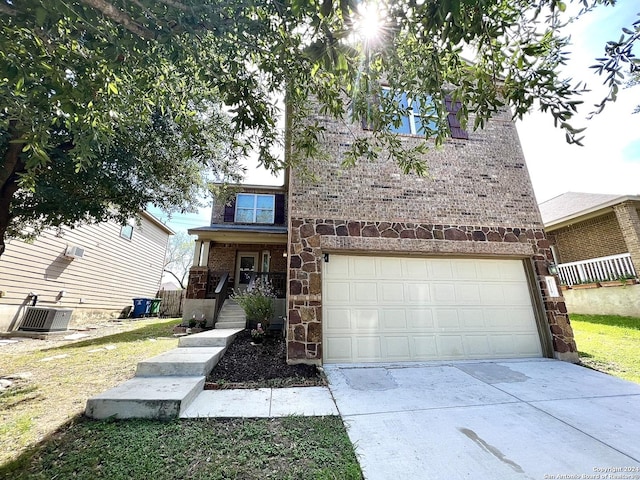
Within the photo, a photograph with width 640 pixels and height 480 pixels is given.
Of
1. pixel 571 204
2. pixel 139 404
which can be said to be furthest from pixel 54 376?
pixel 571 204

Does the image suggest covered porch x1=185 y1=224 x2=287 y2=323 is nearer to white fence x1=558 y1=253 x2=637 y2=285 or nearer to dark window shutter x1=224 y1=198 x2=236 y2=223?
→ dark window shutter x1=224 y1=198 x2=236 y2=223

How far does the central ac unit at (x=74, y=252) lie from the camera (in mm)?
10227

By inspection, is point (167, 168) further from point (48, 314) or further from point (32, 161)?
point (48, 314)

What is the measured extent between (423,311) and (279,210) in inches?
349

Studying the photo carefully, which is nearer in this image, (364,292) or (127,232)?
(364,292)

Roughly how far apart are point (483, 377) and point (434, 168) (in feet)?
14.8

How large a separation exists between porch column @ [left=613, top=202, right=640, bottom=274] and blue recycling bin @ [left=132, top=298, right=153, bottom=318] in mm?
20648

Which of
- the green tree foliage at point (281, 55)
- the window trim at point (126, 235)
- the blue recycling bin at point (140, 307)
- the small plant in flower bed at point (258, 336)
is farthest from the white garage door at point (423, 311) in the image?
the blue recycling bin at point (140, 307)

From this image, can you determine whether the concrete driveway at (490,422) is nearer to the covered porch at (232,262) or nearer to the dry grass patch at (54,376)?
the dry grass patch at (54,376)

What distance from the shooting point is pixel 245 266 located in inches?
475

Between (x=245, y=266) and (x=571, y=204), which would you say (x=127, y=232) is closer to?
(x=245, y=266)

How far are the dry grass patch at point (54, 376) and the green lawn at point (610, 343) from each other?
8.31m

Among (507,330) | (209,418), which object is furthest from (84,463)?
(507,330)

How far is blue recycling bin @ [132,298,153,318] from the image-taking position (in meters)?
14.1
